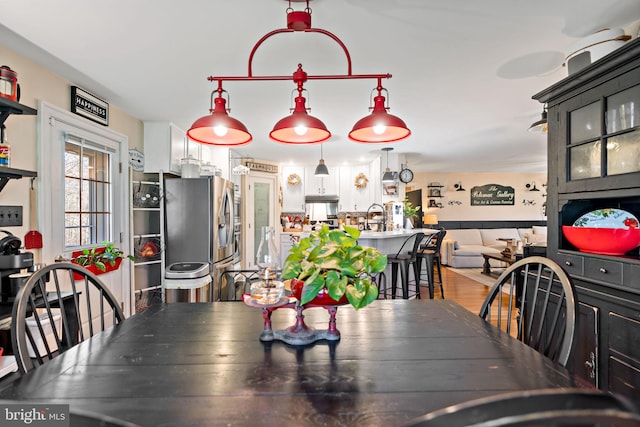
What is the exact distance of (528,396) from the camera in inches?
13.5

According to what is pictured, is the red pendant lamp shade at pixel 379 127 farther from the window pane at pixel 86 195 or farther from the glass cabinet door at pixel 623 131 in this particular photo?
the window pane at pixel 86 195

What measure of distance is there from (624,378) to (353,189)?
5.58 meters

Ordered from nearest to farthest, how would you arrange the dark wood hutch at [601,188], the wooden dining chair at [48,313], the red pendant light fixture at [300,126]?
the wooden dining chair at [48,313] < the red pendant light fixture at [300,126] < the dark wood hutch at [601,188]

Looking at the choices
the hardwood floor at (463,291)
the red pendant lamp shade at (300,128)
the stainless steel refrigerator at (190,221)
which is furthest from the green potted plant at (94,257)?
the hardwood floor at (463,291)

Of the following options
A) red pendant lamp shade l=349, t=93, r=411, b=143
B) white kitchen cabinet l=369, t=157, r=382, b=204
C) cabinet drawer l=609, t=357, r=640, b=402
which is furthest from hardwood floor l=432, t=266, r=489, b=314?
red pendant lamp shade l=349, t=93, r=411, b=143

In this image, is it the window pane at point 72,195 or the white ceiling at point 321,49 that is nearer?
the white ceiling at point 321,49

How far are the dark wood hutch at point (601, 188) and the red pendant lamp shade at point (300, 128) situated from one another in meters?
1.42

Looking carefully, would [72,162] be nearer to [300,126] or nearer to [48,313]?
[48,313]

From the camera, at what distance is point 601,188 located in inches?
67.3

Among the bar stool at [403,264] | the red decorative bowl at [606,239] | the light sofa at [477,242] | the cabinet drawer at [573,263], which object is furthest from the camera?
the light sofa at [477,242]

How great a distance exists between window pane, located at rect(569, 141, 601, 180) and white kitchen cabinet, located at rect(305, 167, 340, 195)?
5130mm

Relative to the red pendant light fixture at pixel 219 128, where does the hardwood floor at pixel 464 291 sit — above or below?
below
